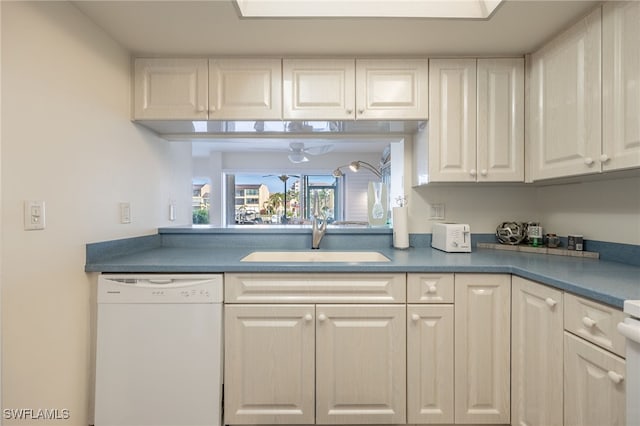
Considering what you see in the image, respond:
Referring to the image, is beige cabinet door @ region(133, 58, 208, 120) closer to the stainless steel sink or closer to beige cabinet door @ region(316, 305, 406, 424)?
the stainless steel sink

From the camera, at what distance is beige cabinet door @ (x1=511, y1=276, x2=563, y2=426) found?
3.93ft

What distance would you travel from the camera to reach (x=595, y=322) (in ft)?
3.39

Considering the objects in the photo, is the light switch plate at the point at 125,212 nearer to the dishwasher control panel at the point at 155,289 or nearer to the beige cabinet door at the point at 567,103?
the dishwasher control panel at the point at 155,289

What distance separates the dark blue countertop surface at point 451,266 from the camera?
43.8 inches

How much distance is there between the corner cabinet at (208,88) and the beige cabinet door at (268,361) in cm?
107

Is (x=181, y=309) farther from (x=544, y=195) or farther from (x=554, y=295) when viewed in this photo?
(x=544, y=195)

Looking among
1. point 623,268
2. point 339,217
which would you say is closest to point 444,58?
point 623,268

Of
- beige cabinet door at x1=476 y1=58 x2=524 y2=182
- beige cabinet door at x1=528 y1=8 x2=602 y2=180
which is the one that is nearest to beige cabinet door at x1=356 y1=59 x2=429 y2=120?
beige cabinet door at x1=476 y1=58 x2=524 y2=182

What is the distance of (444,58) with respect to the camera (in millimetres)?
1738

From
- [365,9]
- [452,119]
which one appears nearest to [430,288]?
[452,119]

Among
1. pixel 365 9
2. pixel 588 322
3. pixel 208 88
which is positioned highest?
pixel 365 9

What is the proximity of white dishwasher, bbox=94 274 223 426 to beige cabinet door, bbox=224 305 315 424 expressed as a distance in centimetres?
10

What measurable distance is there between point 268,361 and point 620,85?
6.19ft

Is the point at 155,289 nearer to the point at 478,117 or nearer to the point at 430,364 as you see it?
the point at 430,364
